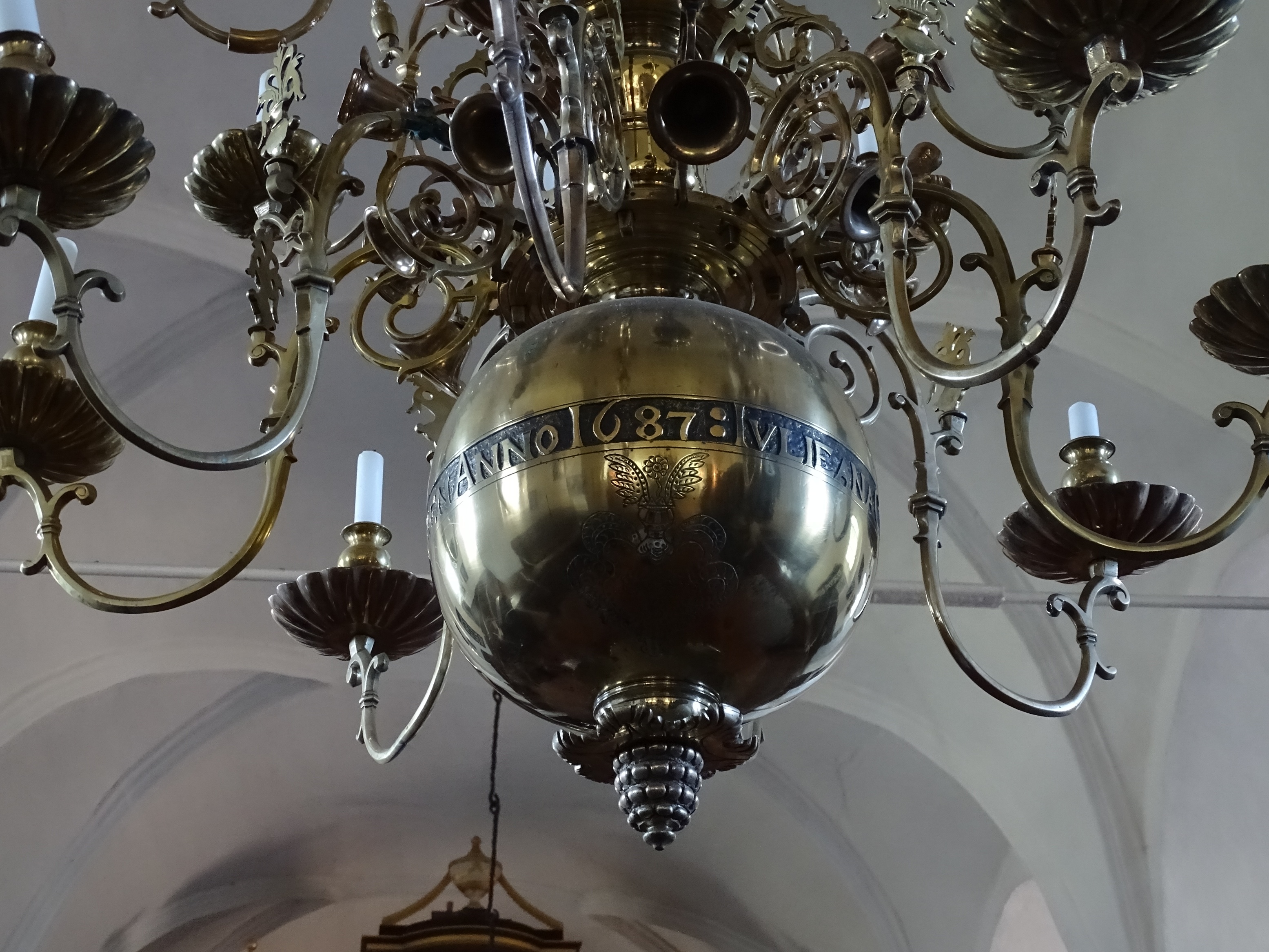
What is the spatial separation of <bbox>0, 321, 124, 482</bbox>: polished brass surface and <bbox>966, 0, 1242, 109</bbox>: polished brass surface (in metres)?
1.32

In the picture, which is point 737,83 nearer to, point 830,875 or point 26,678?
point 26,678

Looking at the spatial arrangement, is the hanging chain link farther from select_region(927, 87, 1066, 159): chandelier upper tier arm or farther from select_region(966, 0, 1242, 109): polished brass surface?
select_region(966, 0, 1242, 109): polished brass surface

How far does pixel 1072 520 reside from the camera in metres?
1.77

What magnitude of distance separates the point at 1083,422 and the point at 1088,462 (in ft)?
0.38

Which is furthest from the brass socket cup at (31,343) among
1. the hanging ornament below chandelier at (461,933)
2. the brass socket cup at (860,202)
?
the hanging ornament below chandelier at (461,933)

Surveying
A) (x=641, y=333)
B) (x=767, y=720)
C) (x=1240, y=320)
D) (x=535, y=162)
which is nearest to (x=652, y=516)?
(x=641, y=333)

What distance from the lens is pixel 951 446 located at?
2043mm

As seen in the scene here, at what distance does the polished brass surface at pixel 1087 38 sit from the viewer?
150 centimetres

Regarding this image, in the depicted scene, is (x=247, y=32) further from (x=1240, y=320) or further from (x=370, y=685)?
(x=1240, y=320)

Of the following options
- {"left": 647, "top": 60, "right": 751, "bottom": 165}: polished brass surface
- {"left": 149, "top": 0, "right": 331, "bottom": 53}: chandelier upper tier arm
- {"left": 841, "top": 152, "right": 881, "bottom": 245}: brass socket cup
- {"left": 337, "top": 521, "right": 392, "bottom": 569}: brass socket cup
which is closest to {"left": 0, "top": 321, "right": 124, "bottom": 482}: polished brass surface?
{"left": 337, "top": 521, "right": 392, "bottom": 569}: brass socket cup

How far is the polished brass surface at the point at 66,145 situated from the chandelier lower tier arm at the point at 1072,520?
3.59ft

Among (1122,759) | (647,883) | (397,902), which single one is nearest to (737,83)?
(1122,759)

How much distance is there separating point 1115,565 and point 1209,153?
2.74 meters

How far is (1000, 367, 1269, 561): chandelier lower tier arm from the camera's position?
172 cm
